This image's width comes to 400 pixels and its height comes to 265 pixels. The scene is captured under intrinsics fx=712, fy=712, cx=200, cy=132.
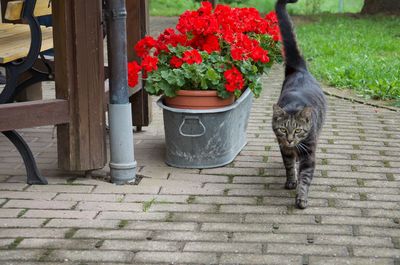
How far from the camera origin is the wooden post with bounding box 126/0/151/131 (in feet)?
18.5

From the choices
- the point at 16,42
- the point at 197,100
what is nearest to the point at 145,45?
the point at 197,100

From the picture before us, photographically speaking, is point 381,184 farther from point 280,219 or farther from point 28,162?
point 28,162

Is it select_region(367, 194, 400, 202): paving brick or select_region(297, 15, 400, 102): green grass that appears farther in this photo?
select_region(297, 15, 400, 102): green grass

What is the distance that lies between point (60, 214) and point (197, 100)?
4.26ft

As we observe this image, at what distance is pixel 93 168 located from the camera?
15.3 ft

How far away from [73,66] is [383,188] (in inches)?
83.6

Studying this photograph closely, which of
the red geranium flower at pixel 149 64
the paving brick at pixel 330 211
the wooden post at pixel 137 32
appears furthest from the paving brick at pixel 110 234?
the wooden post at pixel 137 32

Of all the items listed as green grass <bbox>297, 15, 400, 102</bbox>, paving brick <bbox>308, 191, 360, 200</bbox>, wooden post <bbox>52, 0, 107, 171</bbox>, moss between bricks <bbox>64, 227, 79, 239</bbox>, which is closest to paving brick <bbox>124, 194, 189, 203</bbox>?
wooden post <bbox>52, 0, 107, 171</bbox>

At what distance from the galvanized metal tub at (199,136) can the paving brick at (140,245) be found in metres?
1.38

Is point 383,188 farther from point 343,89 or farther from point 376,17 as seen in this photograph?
point 376,17

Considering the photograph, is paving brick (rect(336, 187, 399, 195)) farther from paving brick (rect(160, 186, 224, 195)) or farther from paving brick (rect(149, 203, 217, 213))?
paving brick (rect(149, 203, 217, 213))

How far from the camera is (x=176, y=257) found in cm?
342

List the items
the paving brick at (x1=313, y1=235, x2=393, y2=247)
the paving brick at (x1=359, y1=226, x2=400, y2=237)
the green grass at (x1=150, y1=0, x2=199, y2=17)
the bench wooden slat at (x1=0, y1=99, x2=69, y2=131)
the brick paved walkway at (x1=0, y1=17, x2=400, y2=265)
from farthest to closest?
the green grass at (x1=150, y1=0, x2=199, y2=17) → the bench wooden slat at (x1=0, y1=99, x2=69, y2=131) → the paving brick at (x1=359, y1=226, x2=400, y2=237) → the paving brick at (x1=313, y1=235, x2=393, y2=247) → the brick paved walkway at (x1=0, y1=17, x2=400, y2=265)

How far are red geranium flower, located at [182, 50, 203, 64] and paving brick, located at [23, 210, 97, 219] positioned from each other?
129cm
